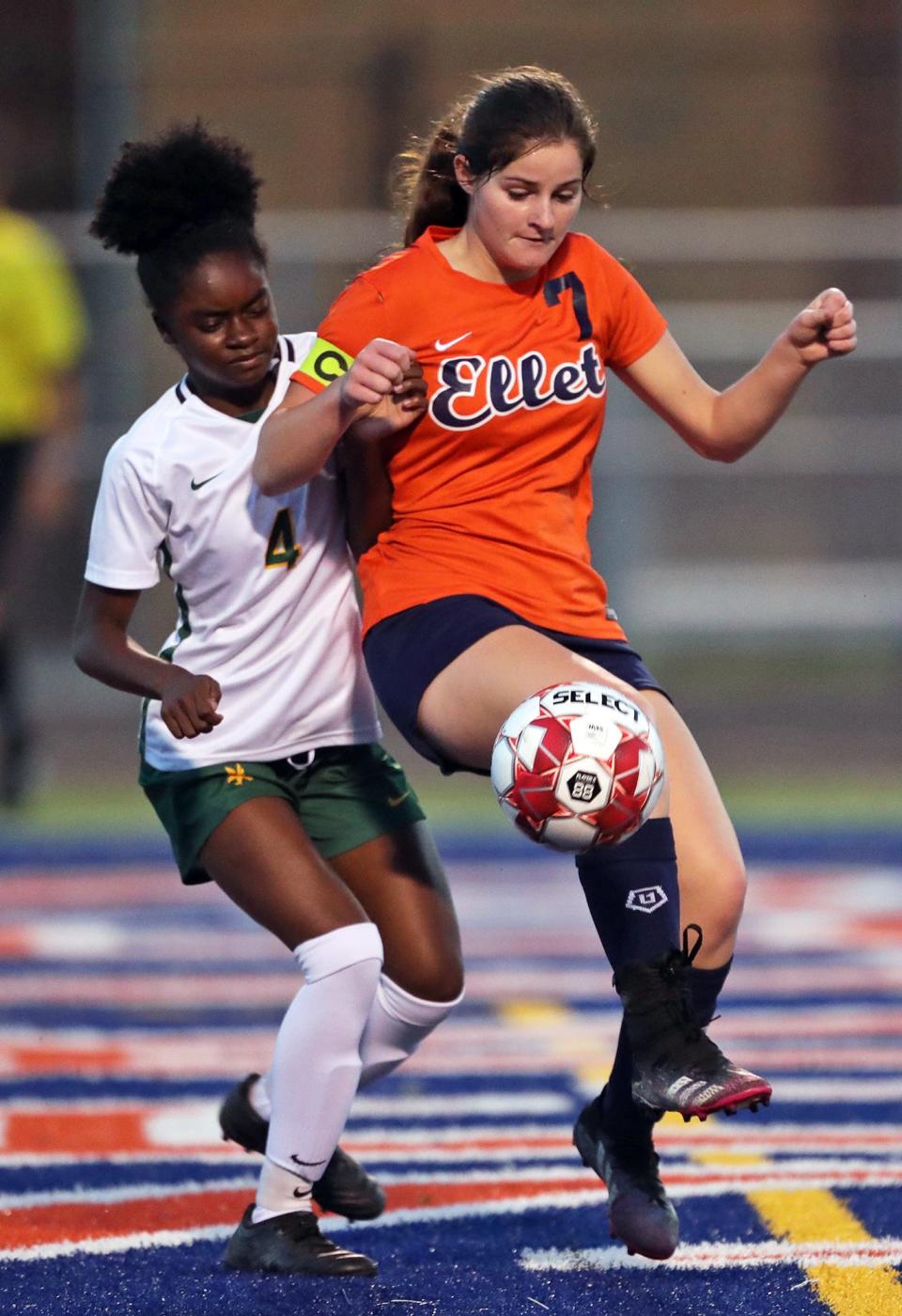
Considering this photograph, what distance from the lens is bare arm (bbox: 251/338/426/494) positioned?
4254 mm

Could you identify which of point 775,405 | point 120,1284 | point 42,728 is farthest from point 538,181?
point 42,728

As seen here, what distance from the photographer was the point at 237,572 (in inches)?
191

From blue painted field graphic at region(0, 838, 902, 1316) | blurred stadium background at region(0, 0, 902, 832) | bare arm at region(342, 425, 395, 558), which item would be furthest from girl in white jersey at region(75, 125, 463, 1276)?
blurred stadium background at region(0, 0, 902, 832)

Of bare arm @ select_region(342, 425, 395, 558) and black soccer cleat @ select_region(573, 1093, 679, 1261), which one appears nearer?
black soccer cleat @ select_region(573, 1093, 679, 1261)

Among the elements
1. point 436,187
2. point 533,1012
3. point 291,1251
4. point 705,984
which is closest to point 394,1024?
point 291,1251

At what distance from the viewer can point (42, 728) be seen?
1491 cm

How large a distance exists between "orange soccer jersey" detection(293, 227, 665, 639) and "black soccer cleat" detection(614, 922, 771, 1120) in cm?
69

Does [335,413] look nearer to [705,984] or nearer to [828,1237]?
[705,984]

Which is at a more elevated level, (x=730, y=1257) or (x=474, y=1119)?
(x=730, y=1257)

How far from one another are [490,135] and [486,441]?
1.86ft

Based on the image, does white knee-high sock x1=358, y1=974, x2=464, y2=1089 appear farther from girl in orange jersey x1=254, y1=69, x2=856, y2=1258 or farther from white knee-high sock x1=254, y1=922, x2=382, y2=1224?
girl in orange jersey x1=254, y1=69, x2=856, y2=1258

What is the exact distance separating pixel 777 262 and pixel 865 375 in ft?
6.12

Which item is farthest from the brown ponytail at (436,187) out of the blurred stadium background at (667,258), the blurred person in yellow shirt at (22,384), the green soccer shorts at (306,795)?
the blurred stadium background at (667,258)

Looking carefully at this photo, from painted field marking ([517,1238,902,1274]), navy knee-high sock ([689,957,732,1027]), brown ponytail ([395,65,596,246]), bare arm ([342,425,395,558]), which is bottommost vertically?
painted field marking ([517,1238,902,1274])
